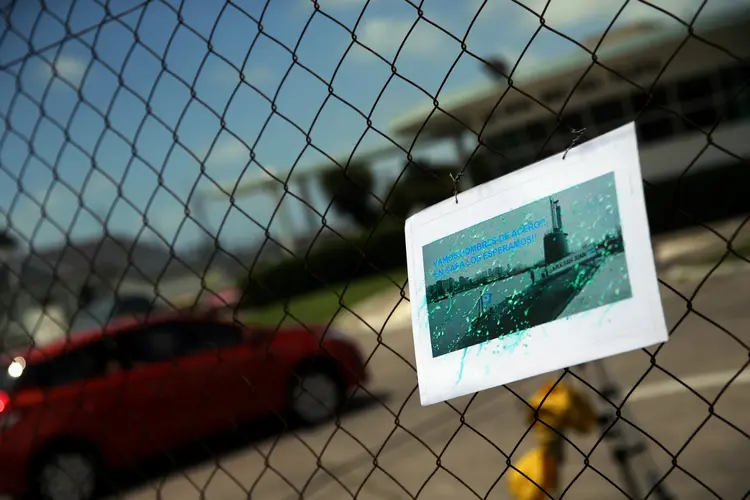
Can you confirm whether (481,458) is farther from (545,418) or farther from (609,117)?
(609,117)

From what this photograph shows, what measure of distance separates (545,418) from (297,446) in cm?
396

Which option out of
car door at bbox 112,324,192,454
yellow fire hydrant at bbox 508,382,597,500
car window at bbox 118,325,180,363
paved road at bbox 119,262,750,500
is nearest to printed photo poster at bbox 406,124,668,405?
yellow fire hydrant at bbox 508,382,597,500

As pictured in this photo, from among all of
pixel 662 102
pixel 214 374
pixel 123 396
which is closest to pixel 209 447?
pixel 214 374

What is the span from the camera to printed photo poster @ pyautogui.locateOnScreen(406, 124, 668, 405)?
51.8 inches

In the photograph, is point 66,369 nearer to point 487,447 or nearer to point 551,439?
point 487,447

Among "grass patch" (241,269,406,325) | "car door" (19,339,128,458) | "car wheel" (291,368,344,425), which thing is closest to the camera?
"car door" (19,339,128,458)

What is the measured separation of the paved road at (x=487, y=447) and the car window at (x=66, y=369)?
0.99 m

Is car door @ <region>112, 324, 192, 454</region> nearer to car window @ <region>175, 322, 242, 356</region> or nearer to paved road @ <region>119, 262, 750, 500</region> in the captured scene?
car window @ <region>175, 322, 242, 356</region>

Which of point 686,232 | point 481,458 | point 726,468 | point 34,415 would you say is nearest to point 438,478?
point 481,458

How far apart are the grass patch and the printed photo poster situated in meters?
13.7

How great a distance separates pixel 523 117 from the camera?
19.0 m

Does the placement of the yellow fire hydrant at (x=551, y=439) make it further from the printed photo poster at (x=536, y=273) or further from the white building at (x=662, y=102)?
the white building at (x=662, y=102)

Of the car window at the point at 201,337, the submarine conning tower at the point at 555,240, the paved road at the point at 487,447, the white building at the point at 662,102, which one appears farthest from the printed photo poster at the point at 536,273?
the white building at the point at 662,102

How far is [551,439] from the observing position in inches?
98.7
